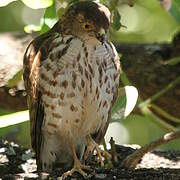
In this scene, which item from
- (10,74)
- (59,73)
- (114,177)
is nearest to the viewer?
(114,177)

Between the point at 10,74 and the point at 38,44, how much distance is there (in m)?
0.95

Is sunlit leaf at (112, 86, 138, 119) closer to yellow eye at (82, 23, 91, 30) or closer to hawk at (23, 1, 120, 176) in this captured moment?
hawk at (23, 1, 120, 176)

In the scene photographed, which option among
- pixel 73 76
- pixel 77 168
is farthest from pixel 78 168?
pixel 73 76

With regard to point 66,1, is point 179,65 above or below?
below

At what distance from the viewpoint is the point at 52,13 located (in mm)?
4051

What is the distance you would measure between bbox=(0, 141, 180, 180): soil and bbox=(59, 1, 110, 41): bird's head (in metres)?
0.71

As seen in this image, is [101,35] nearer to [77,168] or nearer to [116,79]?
[116,79]

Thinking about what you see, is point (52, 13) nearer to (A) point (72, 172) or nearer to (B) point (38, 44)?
(B) point (38, 44)

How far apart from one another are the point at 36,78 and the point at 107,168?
24.6 inches

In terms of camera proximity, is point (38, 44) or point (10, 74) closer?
point (38, 44)

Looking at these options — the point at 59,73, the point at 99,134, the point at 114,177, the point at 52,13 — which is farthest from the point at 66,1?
the point at 114,177

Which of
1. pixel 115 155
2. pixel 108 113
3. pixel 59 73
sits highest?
pixel 59 73

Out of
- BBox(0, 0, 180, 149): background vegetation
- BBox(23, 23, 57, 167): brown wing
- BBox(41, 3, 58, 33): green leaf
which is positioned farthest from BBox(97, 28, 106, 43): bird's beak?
BBox(0, 0, 180, 149): background vegetation

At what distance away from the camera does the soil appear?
3.64 metres
